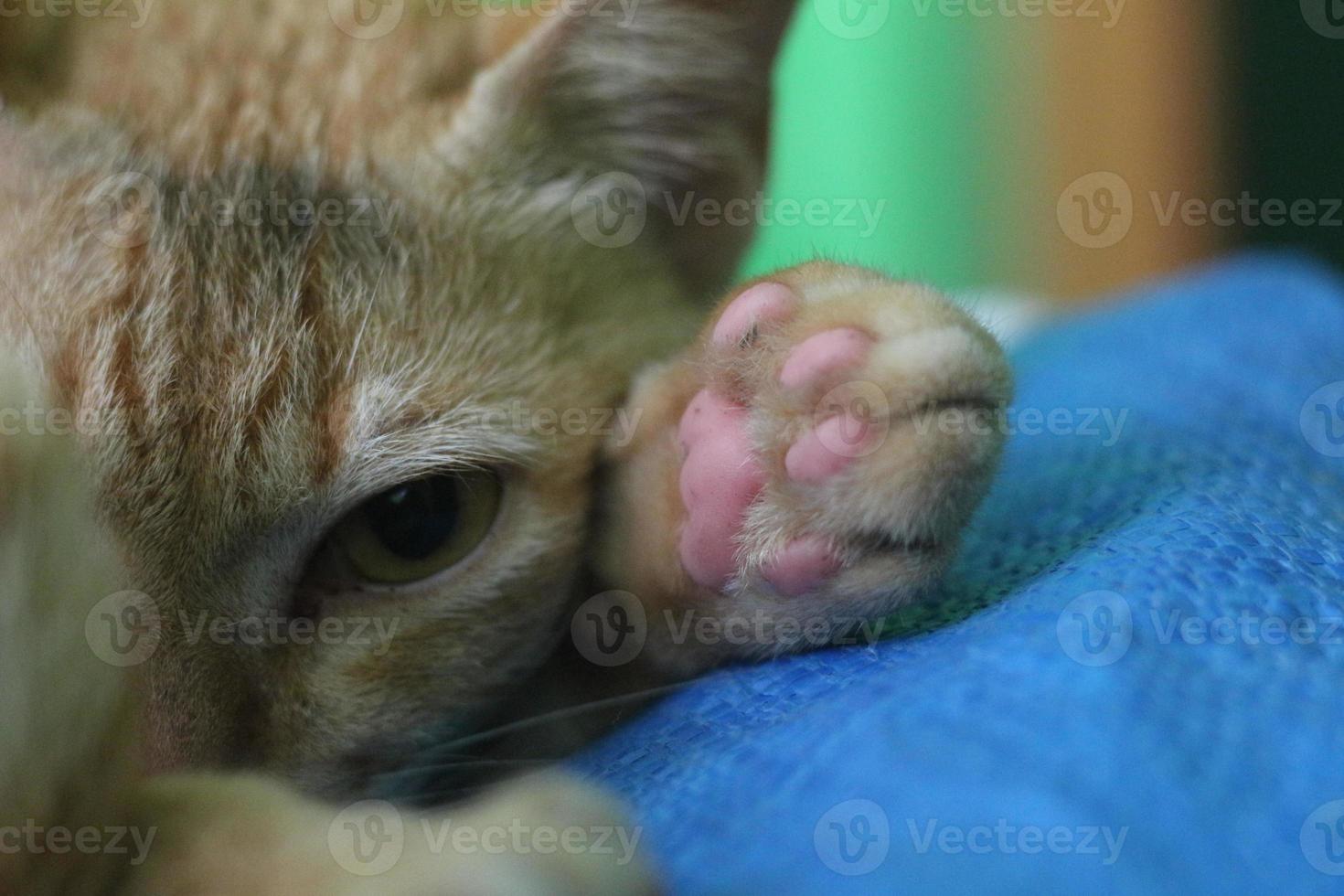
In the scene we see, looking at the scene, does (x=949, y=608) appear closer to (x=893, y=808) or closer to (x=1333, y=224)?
(x=893, y=808)

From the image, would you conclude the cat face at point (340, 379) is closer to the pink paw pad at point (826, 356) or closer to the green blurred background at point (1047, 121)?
the pink paw pad at point (826, 356)

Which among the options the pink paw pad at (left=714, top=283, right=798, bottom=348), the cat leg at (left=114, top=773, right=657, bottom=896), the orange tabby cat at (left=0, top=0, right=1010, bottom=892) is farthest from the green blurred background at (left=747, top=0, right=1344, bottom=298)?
the cat leg at (left=114, top=773, right=657, bottom=896)

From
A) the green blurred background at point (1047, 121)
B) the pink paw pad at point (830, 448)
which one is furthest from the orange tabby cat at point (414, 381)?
the green blurred background at point (1047, 121)

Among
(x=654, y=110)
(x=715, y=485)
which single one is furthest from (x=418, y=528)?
(x=654, y=110)

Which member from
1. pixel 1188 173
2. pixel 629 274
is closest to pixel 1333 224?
pixel 1188 173

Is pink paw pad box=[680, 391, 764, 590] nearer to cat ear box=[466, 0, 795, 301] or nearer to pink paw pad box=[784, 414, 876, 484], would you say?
pink paw pad box=[784, 414, 876, 484]

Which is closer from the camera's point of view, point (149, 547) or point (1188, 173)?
point (149, 547)

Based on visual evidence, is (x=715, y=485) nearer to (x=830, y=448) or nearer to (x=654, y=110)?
(x=830, y=448)
